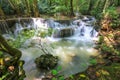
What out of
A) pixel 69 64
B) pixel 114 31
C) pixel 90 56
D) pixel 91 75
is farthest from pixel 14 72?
pixel 114 31

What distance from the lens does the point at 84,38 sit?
38.6 ft

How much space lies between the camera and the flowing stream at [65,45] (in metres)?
7.26

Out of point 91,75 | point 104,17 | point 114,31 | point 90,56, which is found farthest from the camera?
point 104,17

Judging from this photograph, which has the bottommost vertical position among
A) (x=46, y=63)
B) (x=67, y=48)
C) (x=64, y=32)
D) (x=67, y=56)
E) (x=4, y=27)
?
(x=67, y=56)

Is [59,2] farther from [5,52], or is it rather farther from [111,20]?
[5,52]

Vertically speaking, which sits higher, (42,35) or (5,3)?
(5,3)

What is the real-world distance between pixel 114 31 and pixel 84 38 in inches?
89.8

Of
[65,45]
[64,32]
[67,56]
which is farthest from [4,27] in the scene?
[67,56]

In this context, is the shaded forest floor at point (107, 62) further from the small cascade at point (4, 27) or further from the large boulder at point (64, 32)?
the small cascade at point (4, 27)

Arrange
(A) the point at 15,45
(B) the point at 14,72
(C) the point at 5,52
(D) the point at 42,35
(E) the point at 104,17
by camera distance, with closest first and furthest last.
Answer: (B) the point at 14,72 < (C) the point at 5,52 < (A) the point at 15,45 < (D) the point at 42,35 < (E) the point at 104,17

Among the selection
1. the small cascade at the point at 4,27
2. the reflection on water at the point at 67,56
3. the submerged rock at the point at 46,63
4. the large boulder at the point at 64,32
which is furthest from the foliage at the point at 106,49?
the small cascade at the point at 4,27

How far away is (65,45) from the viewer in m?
10.1

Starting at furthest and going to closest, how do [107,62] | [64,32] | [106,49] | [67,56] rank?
1. [64,32]
2. [106,49]
3. [67,56]
4. [107,62]

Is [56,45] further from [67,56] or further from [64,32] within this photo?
[64,32]
